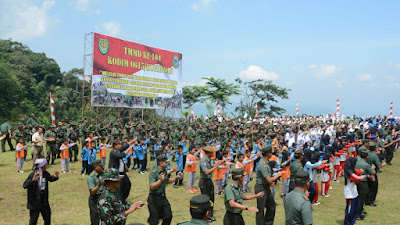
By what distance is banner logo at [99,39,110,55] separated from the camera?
69.5 feet

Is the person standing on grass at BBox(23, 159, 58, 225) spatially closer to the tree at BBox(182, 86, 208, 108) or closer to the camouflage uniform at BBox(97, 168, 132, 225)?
the camouflage uniform at BBox(97, 168, 132, 225)

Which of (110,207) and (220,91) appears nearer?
(110,207)

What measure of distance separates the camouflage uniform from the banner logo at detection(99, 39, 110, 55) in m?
18.8

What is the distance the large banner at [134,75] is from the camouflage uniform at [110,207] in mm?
17896

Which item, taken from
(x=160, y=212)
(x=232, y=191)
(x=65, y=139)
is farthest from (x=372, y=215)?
(x=65, y=139)

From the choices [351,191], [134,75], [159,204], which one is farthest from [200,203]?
[134,75]

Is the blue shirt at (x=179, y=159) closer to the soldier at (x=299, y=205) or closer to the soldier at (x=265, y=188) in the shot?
the soldier at (x=265, y=188)

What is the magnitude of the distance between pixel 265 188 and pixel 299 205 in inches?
90.6

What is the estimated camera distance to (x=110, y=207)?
393cm

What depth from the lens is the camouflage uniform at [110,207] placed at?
3.90m

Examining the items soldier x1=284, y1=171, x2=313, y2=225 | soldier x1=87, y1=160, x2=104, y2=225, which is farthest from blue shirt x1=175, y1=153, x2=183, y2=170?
soldier x1=284, y1=171, x2=313, y2=225

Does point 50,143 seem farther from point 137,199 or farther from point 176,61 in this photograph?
A: point 176,61

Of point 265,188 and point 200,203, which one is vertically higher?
point 200,203

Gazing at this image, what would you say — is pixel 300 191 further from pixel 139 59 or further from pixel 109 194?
pixel 139 59
